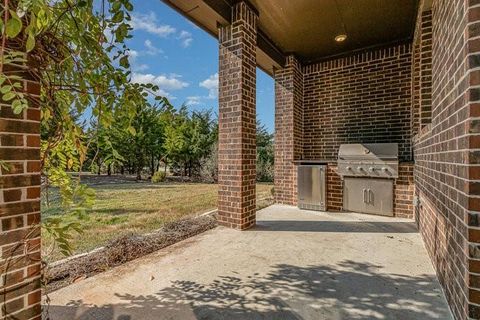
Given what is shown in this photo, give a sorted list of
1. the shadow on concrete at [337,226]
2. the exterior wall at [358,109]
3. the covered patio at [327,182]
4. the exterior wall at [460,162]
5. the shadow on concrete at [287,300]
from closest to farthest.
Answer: the exterior wall at [460,162]
the covered patio at [327,182]
the shadow on concrete at [287,300]
the shadow on concrete at [337,226]
the exterior wall at [358,109]

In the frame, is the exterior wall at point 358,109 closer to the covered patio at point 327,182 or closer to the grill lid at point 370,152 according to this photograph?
the covered patio at point 327,182

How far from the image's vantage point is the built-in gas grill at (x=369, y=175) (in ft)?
14.1

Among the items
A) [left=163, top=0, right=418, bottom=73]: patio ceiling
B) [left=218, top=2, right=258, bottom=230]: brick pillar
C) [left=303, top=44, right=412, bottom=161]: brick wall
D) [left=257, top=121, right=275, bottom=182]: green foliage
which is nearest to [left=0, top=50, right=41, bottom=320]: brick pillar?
[left=218, top=2, right=258, bottom=230]: brick pillar

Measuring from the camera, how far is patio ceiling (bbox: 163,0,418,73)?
3512 mm

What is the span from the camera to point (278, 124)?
5.45 meters

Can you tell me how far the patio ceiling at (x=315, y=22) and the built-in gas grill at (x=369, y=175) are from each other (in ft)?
6.32

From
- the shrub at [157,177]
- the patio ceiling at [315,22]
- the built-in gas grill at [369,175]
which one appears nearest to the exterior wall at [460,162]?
the patio ceiling at [315,22]

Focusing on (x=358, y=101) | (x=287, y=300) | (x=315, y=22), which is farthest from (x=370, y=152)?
(x=287, y=300)

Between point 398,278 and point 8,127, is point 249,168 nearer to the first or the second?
point 398,278

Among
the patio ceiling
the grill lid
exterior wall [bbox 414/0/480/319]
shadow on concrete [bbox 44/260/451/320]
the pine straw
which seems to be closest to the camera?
exterior wall [bbox 414/0/480/319]

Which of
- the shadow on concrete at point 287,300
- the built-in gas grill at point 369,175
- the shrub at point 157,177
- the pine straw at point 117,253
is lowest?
the shadow on concrete at point 287,300

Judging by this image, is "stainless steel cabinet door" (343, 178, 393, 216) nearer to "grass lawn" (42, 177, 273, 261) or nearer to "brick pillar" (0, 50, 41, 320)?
"grass lawn" (42, 177, 273, 261)

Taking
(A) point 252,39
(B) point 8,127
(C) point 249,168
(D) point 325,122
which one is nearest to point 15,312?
(B) point 8,127

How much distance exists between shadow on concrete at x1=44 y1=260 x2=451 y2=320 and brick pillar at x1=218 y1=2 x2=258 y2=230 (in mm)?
1498
